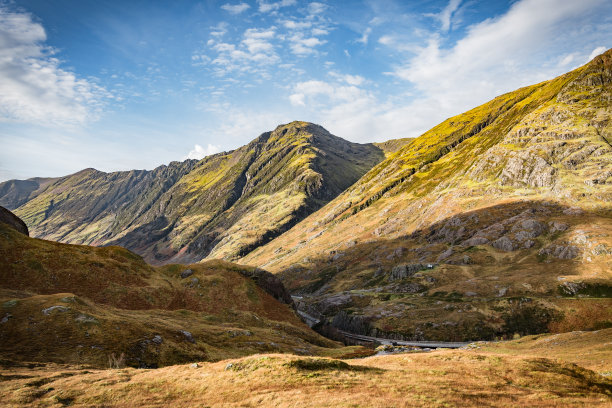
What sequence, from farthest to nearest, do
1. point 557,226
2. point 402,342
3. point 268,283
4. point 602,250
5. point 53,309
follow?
point 557,226 < point 602,250 < point 402,342 < point 268,283 < point 53,309

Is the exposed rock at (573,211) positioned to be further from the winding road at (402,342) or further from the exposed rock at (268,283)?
the exposed rock at (268,283)

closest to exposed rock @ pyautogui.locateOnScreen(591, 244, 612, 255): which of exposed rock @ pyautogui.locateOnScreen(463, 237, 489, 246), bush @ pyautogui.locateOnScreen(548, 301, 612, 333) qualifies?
bush @ pyautogui.locateOnScreen(548, 301, 612, 333)

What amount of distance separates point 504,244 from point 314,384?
129 meters

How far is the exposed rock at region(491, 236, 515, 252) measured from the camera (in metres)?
122

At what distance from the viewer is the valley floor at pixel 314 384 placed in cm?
2191

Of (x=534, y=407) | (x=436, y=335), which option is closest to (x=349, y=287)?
(x=436, y=335)

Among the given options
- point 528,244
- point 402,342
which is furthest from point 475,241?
point 402,342

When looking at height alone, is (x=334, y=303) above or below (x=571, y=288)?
below

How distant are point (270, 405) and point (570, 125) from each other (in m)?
218

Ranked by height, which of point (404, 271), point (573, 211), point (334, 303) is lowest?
point (334, 303)

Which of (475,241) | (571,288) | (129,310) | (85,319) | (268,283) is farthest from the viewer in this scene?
(475,241)

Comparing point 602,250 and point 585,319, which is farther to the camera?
point 602,250

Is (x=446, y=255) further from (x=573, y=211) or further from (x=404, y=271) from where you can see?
(x=573, y=211)

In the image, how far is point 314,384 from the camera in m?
24.6
